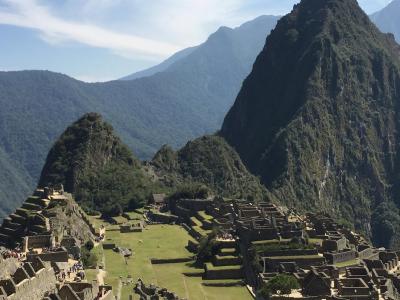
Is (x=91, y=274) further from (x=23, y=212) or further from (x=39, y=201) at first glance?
(x=39, y=201)

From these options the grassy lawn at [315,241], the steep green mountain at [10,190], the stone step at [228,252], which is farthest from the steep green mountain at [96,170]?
the steep green mountain at [10,190]

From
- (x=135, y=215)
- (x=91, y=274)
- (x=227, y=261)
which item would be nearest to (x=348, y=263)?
(x=227, y=261)

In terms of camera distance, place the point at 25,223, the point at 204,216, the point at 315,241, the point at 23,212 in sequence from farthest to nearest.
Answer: the point at 204,216, the point at 23,212, the point at 25,223, the point at 315,241

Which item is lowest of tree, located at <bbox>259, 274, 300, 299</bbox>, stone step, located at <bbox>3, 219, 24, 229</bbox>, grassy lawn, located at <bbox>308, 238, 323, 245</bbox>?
grassy lawn, located at <bbox>308, 238, 323, 245</bbox>

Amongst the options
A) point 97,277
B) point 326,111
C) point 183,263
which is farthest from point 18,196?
point 97,277

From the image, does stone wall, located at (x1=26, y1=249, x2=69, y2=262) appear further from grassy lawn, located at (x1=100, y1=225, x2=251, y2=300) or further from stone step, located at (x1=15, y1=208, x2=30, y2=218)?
stone step, located at (x1=15, y1=208, x2=30, y2=218)

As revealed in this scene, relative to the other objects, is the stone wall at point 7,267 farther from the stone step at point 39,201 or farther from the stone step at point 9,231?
the stone step at point 39,201

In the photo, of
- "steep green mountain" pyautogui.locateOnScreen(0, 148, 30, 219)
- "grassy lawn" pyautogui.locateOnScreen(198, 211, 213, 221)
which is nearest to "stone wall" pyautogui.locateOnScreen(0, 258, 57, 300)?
"grassy lawn" pyautogui.locateOnScreen(198, 211, 213, 221)

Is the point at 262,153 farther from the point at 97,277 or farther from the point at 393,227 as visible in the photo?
the point at 97,277
